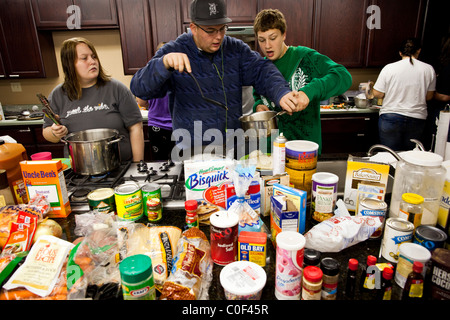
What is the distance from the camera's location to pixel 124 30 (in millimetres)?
3498

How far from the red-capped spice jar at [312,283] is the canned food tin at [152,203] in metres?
0.61

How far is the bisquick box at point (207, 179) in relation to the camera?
1158 mm

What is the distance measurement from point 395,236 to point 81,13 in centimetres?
384

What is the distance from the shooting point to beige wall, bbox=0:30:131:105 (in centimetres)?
385

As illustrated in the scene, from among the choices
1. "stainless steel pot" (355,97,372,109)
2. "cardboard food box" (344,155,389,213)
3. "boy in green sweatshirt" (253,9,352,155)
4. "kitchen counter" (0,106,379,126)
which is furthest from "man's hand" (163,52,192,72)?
"stainless steel pot" (355,97,372,109)

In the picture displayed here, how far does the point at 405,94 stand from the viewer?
3.05 metres

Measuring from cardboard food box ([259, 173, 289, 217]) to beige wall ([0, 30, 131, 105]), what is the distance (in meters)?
3.50

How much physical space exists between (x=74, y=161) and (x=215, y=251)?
37.3 inches

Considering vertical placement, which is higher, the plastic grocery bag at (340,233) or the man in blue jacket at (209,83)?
the man in blue jacket at (209,83)

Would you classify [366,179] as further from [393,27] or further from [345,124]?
[393,27]

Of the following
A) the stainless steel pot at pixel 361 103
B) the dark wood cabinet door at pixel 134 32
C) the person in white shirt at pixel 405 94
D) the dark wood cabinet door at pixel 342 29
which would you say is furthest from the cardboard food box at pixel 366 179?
the dark wood cabinet door at pixel 134 32

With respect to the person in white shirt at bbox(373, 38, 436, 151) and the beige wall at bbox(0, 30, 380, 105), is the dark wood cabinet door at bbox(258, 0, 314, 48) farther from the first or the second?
the beige wall at bbox(0, 30, 380, 105)

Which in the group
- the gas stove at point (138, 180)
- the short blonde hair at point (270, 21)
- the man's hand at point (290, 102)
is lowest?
the gas stove at point (138, 180)

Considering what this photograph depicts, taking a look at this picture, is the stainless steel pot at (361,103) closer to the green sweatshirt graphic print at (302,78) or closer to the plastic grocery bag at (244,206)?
the green sweatshirt graphic print at (302,78)
